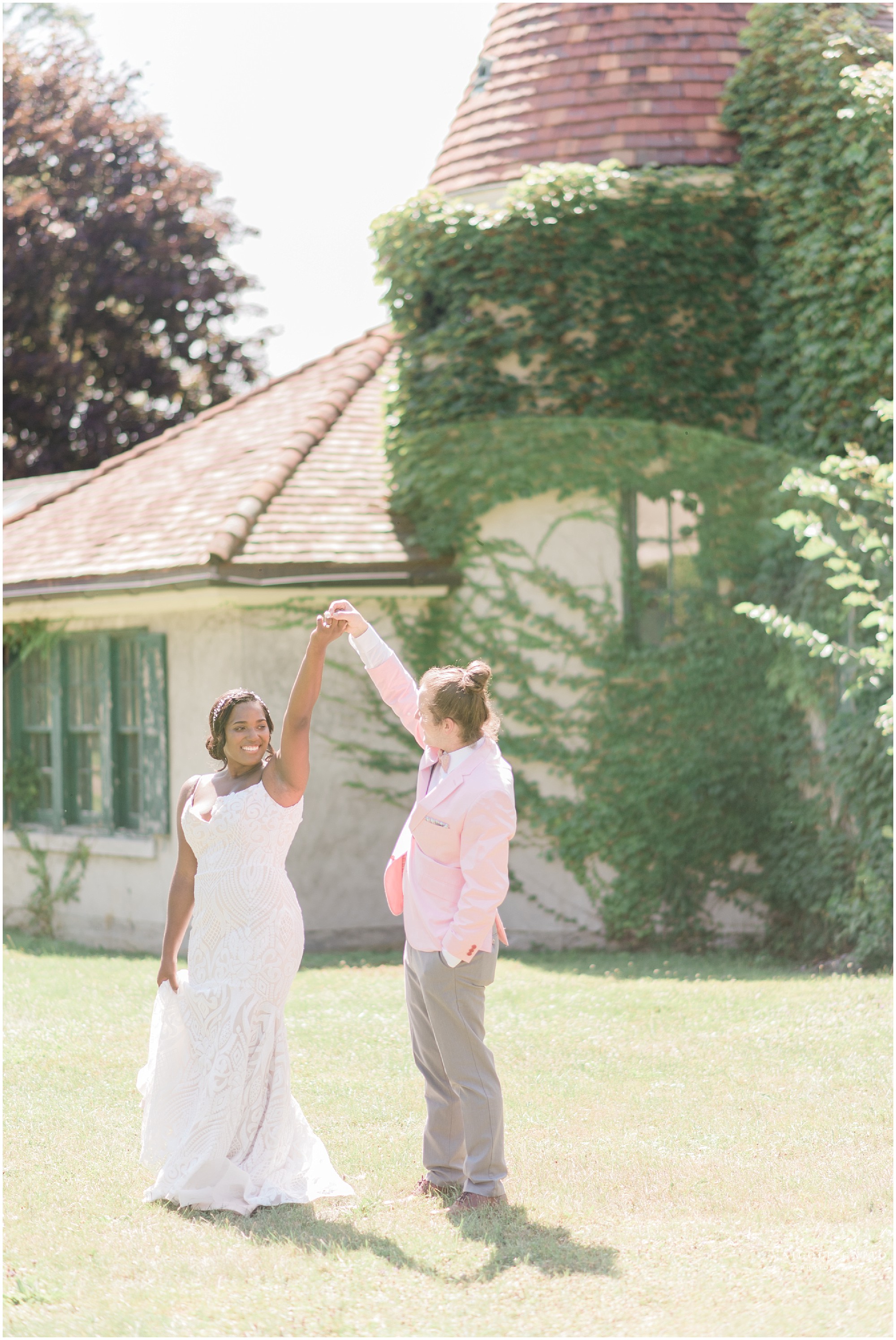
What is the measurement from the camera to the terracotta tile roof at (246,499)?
11.2 meters

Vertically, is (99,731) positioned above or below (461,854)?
above

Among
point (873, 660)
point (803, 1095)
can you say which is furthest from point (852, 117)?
point (803, 1095)

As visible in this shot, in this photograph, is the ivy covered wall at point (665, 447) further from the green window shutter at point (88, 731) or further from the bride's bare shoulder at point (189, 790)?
the bride's bare shoulder at point (189, 790)

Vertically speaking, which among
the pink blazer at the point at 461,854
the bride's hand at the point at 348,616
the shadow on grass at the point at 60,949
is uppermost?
the bride's hand at the point at 348,616

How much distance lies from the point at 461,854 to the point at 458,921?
0.76 ft

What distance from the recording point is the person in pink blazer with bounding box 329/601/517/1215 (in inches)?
186

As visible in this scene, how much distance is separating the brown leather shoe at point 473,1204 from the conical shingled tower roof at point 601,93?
30.4ft

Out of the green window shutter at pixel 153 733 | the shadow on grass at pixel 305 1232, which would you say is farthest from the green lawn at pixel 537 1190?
the green window shutter at pixel 153 733

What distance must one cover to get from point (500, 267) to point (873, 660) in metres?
Result: 4.99

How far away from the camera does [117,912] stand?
12289 mm

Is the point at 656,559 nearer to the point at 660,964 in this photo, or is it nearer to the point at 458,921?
the point at 660,964

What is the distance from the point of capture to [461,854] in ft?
15.8

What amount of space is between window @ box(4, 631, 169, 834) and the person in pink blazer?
7.12 m

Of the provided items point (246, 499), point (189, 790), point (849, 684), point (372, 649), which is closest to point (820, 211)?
point (849, 684)
